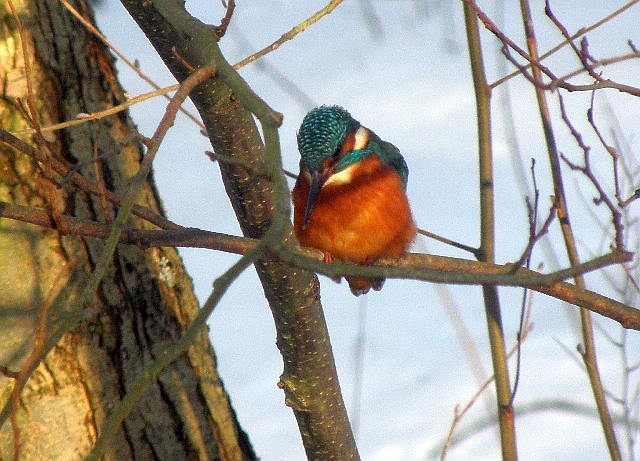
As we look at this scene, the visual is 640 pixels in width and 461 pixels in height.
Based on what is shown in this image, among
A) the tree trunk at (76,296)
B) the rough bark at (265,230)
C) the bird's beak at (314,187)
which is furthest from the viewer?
the bird's beak at (314,187)

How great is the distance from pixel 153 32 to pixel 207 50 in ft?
1.49

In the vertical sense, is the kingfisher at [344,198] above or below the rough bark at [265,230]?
above

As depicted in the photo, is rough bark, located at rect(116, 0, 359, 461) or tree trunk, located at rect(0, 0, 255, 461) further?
tree trunk, located at rect(0, 0, 255, 461)

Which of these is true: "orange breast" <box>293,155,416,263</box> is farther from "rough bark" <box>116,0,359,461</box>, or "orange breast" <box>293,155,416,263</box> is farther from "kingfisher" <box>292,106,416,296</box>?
"rough bark" <box>116,0,359,461</box>

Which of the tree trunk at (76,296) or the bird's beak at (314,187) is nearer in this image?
the tree trunk at (76,296)

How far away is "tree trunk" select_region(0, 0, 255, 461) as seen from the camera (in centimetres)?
270

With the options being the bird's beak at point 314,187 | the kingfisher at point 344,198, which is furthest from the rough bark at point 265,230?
the bird's beak at point 314,187

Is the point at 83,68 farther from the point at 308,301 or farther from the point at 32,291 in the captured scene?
the point at 308,301

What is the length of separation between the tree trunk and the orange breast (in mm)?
581

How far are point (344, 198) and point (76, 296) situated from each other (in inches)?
45.0

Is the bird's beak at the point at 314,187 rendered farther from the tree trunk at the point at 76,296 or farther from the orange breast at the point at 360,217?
the tree trunk at the point at 76,296

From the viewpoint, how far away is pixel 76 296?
2.81m

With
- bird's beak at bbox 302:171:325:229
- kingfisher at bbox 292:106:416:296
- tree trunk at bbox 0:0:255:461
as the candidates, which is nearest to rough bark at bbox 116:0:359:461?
tree trunk at bbox 0:0:255:461

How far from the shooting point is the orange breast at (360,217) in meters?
3.25
